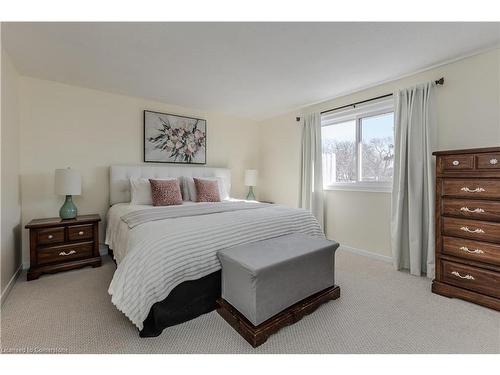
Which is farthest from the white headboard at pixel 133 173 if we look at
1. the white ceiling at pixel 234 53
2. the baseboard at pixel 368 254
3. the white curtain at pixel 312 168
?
the baseboard at pixel 368 254

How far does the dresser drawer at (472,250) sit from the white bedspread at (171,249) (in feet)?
4.55

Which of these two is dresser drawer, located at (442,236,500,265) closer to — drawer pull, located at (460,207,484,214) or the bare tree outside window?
drawer pull, located at (460,207,484,214)

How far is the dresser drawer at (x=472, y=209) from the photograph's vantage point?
6.26 ft

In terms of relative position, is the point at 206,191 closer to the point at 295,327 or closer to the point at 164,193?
the point at 164,193

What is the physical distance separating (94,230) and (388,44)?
12.2 ft

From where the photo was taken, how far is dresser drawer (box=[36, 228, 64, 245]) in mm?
2564

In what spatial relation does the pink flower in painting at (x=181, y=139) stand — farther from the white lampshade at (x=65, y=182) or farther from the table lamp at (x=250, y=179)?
the white lampshade at (x=65, y=182)

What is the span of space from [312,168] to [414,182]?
145 centimetres

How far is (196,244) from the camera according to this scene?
71.2 inches

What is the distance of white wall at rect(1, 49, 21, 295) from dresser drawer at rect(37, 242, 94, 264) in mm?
249

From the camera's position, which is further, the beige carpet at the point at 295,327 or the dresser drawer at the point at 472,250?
the dresser drawer at the point at 472,250

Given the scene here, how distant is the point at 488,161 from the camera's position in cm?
192

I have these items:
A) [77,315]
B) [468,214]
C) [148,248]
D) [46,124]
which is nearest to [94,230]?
[77,315]
